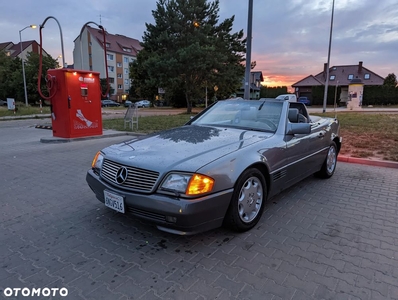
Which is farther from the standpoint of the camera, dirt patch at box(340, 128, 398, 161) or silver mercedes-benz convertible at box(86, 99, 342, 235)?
dirt patch at box(340, 128, 398, 161)

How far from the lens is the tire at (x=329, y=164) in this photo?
5051 millimetres

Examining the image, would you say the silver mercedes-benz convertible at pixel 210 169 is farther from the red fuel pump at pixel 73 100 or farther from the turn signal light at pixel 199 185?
the red fuel pump at pixel 73 100

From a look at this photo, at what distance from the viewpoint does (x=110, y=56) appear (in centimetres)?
6431

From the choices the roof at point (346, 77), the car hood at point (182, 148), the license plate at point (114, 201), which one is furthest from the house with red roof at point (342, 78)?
the license plate at point (114, 201)

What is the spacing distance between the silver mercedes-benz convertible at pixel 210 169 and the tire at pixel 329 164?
33.2 inches

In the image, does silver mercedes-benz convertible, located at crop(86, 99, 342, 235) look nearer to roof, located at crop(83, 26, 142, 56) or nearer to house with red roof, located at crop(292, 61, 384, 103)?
house with red roof, located at crop(292, 61, 384, 103)

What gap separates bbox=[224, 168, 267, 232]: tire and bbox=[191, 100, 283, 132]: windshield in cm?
94

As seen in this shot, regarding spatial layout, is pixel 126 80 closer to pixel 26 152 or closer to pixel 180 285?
pixel 26 152

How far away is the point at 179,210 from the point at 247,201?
95cm

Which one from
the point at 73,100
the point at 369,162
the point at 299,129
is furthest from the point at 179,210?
the point at 73,100

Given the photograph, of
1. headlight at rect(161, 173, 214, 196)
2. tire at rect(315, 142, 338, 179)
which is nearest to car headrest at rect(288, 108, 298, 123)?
tire at rect(315, 142, 338, 179)

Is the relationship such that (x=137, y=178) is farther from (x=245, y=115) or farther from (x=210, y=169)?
(x=245, y=115)

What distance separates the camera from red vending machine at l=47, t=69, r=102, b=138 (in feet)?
29.0

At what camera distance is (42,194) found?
14.0ft
